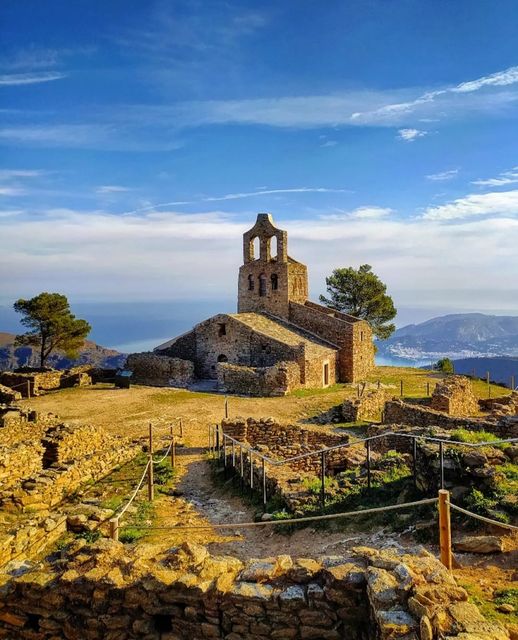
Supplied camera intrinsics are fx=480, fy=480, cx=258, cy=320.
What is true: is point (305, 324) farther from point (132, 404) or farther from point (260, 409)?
point (132, 404)

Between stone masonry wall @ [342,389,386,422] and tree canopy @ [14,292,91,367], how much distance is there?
25809 millimetres

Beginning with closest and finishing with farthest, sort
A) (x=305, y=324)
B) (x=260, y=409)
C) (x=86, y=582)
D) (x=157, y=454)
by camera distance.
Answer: (x=86, y=582) < (x=157, y=454) < (x=260, y=409) < (x=305, y=324)

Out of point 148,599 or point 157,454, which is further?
point 157,454

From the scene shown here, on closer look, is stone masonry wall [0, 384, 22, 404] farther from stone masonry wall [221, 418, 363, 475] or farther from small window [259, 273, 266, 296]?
small window [259, 273, 266, 296]

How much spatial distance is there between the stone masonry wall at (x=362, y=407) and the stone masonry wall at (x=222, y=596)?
16.6 metres

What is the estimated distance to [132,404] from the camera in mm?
25656

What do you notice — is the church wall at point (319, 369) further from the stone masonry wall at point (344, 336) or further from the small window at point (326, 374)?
the stone masonry wall at point (344, 336)

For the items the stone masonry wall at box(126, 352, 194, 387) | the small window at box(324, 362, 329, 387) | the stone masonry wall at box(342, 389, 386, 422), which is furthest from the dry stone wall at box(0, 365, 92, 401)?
the stone masonry wall at box(342, 389, 386, 422)

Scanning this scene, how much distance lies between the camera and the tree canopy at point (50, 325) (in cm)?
3800

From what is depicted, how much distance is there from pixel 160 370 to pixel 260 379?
8655 millimetres

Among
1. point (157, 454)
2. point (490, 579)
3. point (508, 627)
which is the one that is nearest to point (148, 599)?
point (508, 627)

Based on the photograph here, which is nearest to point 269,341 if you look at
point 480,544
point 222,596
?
point 480,544

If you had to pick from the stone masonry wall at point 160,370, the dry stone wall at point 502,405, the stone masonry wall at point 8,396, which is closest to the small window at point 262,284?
the stone masonry wall at point 160,370

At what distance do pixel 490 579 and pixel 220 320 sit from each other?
30.0 meters
